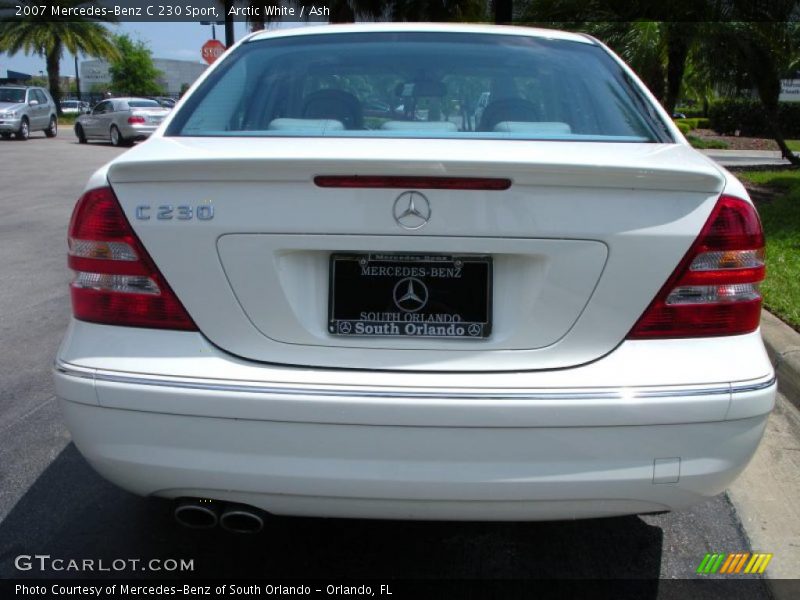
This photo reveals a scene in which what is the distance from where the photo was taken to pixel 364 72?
319 centimetres

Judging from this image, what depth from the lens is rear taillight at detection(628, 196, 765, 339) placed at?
7.22 feet

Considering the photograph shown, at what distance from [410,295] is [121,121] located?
76.3 feet

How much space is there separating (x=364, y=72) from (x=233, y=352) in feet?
4.70

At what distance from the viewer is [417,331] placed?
2215mm

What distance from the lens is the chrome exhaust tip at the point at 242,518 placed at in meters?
2.30

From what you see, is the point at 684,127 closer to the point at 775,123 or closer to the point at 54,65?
the point at 775,123

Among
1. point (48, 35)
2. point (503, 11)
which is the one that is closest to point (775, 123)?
point (503, 11)

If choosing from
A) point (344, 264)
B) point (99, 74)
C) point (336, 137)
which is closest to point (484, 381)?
point (344, 264)

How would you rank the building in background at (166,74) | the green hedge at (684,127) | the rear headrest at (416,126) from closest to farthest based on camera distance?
1. the rear headrest at (416,126)
2. the green hedge at (684,127)
3. the building in background at (166,74)

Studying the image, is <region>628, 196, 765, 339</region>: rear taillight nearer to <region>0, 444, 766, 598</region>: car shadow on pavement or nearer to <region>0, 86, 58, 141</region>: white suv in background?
<region>0, 444, 766, 598</region>: car shadow on pavement

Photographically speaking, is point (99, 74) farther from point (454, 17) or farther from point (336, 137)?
point (336, 137)

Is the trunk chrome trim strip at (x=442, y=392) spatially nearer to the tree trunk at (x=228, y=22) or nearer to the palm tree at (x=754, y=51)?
the palm tree at (x=754, y=51)

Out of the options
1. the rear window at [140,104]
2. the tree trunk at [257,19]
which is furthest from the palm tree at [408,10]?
the rear window at [140,104]

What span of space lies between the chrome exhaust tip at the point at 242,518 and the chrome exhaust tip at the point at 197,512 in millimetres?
29
